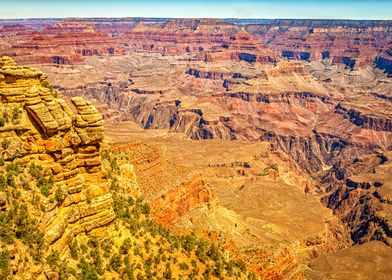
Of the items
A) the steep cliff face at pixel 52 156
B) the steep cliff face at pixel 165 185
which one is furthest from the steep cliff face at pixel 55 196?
the steep cliff face at pixel 165 185

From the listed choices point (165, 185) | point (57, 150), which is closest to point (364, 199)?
point (165, 185)

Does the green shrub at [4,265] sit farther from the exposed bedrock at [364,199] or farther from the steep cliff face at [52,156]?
the exposed bedrock at [364,199]

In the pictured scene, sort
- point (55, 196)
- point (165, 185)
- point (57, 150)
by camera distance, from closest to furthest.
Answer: point (55, 196) → point (57, 150) → point (165, 185)

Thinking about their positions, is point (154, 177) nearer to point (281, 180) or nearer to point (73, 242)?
point (73, 242)

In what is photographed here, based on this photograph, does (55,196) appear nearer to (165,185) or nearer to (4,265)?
(4,265)

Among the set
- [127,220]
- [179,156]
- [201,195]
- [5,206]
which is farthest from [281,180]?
[5,206]

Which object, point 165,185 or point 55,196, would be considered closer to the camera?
point 55,196

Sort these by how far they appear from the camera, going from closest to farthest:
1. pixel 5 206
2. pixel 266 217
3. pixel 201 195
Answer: pixel 5 206 < pixel 201 195 < pixel 266 217

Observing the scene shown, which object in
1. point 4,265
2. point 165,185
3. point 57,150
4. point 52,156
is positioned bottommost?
point 165,185
